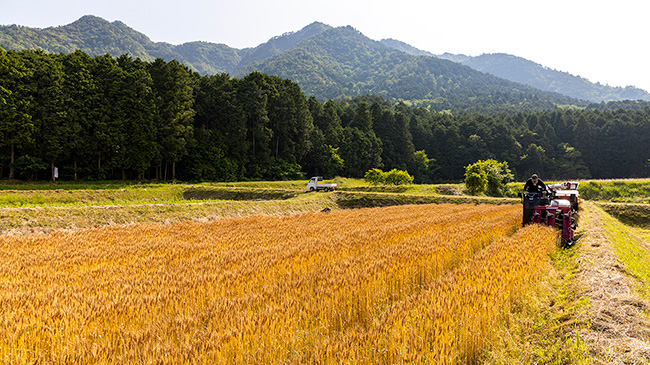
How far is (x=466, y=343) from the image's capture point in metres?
3.53

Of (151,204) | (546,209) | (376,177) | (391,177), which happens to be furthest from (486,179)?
(151,204)

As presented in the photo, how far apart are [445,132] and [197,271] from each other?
356 feet

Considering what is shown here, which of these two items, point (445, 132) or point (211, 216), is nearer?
point (211, 216)

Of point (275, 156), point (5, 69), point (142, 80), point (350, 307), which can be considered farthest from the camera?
Result: point (275, 156)

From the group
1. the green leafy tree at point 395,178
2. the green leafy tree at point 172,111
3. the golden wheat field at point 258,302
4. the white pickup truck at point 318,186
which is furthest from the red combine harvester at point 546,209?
the green leafy tree at point 395,178

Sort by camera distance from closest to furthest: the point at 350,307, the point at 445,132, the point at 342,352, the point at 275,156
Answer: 1. the point at 342,352
2. the point at 350,307
3. the point at 275,156
4. the point at 445,132

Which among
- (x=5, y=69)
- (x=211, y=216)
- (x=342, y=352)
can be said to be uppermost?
(x=5, y=69)

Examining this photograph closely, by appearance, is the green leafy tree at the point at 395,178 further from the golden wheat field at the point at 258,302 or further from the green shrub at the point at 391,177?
the golden wheat field at the point at 258,302

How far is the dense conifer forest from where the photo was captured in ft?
126

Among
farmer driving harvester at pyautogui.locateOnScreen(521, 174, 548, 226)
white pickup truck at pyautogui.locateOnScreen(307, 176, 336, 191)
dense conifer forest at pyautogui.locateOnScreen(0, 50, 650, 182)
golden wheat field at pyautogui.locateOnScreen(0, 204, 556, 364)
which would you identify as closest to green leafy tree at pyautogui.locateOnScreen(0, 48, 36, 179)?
dense conifer forest at pyautogui.locateOnScreen(0, 50, 650, 182)

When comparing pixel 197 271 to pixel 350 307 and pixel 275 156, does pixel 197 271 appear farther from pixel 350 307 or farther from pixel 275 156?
pixel 275 156

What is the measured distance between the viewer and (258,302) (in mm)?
4441

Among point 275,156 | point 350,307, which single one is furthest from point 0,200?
point 275,156

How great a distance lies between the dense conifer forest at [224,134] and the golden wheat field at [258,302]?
126 feet
